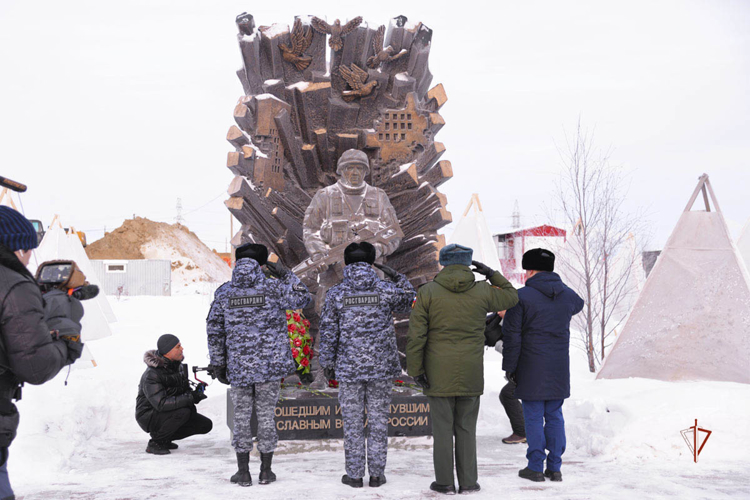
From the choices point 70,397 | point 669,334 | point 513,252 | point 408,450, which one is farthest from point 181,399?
point 513,252

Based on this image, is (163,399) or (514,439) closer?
(163,399)

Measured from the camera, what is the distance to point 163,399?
18.5 ft

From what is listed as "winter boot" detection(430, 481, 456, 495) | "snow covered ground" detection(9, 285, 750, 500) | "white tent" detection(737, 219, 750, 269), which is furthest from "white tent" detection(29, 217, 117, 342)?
"white tent" detection(737, 219, 750, 269)

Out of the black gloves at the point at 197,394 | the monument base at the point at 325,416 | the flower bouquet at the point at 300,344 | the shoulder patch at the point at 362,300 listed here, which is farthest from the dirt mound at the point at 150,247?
the shoulder patch at the point at 362,300

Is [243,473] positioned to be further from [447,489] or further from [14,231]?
[14,231]

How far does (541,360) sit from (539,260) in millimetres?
731

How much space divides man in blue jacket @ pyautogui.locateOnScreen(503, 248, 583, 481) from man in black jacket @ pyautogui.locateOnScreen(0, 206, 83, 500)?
9.87 feet

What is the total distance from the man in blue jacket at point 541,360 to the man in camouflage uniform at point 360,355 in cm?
89

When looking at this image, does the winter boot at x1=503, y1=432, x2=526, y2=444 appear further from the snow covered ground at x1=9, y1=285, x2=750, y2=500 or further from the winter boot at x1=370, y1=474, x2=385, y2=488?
the winter boot at x1=370, y1=474, x2=385, y2=488

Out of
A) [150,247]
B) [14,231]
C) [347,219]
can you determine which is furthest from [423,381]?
[150,247]

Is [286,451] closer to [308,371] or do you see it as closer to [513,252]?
[308,371]

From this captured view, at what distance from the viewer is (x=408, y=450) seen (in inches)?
231

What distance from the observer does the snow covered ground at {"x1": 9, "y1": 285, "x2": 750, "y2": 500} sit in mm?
4371

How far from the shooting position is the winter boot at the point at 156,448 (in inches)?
225
